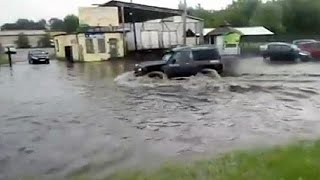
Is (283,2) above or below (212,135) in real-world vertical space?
above

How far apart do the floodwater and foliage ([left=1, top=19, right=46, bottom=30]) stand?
126 m

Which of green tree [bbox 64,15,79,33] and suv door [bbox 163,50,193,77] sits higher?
green tree [bbox 64,15,79,33]

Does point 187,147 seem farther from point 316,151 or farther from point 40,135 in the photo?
point 40,135

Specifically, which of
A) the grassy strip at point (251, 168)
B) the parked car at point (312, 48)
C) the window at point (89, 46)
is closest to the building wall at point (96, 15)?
the window at point (89, 46)

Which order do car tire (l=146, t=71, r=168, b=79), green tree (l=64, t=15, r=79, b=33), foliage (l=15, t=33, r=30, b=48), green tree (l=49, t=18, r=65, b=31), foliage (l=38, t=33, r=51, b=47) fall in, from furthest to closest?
green tree (l=49, t=18, r=65, b=31) < foliage (l=15, t=33, r=30, b=48) < foliage (l=38, t=33, r=51, b=47) < green tree (l=64, t=15, r=79, b=33) < car tire (l=146, t=71, r=168, b=79)

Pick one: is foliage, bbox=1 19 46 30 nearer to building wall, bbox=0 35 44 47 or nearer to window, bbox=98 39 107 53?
building wall, bbox=0 35 44 47

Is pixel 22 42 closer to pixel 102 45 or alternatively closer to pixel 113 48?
pixel 113 48

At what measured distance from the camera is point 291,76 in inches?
923

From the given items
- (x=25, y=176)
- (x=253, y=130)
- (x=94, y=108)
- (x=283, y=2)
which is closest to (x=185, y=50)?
(x=94, y=108)

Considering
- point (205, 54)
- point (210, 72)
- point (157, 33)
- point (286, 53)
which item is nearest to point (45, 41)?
point (157, 33)

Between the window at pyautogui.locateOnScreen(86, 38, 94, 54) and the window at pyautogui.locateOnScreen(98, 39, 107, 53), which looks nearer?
the window at pyautogui.locateOnScreen(86, 38, 94, 54)

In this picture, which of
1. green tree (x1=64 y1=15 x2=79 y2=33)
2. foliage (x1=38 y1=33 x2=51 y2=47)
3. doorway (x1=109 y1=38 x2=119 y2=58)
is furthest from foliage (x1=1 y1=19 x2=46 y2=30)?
doorway (x1=109 y1=38 x2=119 y2=58)

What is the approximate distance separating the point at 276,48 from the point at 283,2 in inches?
1510

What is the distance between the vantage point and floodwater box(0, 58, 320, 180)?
29.6 feet
